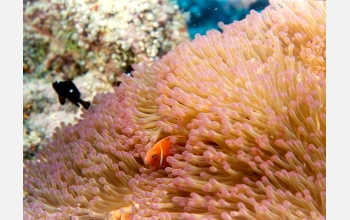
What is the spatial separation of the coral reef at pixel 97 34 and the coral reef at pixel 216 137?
0.48 metres

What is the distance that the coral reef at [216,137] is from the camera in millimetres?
1029

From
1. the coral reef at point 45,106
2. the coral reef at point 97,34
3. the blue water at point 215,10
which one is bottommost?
the coral reef at point 45,106

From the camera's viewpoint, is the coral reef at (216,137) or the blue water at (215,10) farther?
the blue water at (215,10)

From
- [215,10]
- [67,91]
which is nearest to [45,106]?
[67,91]

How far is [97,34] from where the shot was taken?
7.41 ft

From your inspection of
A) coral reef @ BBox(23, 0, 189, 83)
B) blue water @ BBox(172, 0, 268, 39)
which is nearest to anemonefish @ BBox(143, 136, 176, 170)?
blue water @ BBox(172, 0, 268, 39)

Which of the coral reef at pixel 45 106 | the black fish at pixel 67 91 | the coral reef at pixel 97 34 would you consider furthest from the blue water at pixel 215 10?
the black fish at pixel 67 91

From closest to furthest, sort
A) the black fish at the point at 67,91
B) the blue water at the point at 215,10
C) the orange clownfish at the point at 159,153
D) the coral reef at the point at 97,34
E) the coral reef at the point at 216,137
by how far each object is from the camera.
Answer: the coral reef at the point at 216,137, the orange clownfish at the point at 159,153, the blue water at the point at 215,10, the coral reef at the point at 97,34, the black fish at the point at 67,91

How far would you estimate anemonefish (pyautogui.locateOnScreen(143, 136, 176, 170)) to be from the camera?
4.17 ft

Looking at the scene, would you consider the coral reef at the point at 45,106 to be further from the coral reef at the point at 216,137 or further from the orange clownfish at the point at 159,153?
the orange clownfish at the point at 159,153

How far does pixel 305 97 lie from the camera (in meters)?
1.09

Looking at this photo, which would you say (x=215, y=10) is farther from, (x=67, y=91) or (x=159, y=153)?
(x=67, y=91)

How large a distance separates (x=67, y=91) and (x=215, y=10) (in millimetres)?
1093

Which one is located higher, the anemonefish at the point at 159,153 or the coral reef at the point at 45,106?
the coral reef at the point at 45,106
